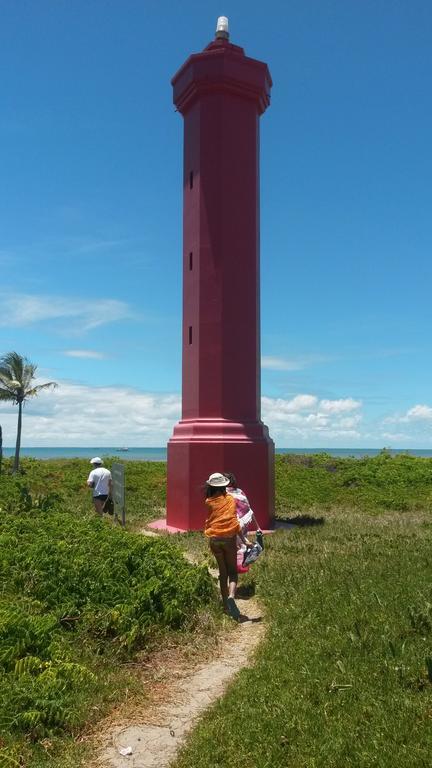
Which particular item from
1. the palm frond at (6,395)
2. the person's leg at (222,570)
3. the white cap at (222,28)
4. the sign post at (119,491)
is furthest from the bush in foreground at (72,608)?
the palm frond at (6,395)

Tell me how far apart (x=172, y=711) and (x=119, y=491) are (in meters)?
8.71

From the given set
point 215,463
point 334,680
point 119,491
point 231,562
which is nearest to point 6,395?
point 119,491

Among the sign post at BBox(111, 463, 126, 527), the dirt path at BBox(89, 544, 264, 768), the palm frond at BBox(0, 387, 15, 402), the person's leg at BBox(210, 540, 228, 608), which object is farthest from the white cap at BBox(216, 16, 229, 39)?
the palm frond at BBox(0, 387, 15, 402)

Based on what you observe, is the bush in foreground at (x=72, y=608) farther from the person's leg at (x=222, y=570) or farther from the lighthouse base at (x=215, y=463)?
the lighthouse base at (x=215, y=463)

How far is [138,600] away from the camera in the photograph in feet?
23.0

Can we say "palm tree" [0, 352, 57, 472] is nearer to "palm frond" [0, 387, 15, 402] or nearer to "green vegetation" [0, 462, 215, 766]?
"palm frond" [0, 387, 15, 402]

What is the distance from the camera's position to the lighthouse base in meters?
14.8

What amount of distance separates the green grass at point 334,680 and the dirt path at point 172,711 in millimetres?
204

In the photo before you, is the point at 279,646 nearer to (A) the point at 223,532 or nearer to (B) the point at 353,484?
(A) the point at 223,532

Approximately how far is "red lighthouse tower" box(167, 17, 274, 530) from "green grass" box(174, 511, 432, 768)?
5538 mm

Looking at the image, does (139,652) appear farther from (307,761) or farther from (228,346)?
(228,346)

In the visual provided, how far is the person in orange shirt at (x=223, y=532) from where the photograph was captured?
8227 mm

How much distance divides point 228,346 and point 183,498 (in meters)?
3.72

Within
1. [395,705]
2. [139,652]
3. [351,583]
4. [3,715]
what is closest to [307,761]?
[395,705]
